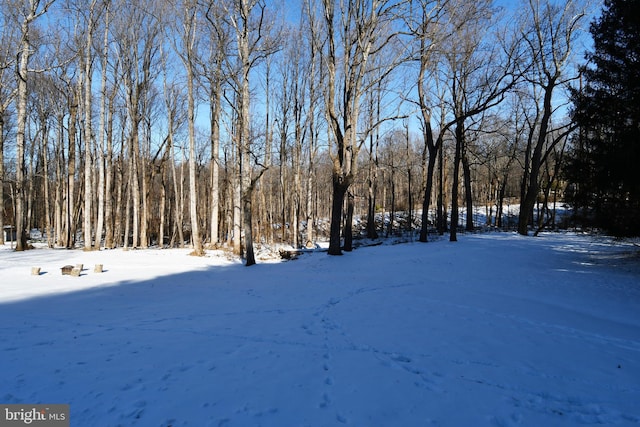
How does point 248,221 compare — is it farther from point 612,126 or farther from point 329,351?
point 612,126

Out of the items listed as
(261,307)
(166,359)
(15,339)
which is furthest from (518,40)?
(15,339)

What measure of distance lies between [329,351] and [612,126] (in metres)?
11.0

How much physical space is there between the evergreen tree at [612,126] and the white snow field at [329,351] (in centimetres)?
222

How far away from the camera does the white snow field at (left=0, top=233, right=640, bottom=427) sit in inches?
107

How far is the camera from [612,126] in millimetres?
9281

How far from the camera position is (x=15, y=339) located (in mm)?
4090

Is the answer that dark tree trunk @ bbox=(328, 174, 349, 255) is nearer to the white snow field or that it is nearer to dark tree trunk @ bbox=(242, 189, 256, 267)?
dark tree trunk @ bbox=(242, 189, 256, 267)

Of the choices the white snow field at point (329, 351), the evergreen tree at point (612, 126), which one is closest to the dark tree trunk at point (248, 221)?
the white snow field at point (329, 351)

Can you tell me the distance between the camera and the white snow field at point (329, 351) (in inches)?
107

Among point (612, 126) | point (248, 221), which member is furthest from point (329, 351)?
point (612, 126)

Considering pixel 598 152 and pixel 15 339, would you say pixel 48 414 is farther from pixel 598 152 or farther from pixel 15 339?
pixel 598 152

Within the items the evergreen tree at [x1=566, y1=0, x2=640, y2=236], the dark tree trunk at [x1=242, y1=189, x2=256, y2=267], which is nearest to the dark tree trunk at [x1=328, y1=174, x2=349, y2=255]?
the dark tree trunk at [x1=242, y1=189, x2=256, y2=267]

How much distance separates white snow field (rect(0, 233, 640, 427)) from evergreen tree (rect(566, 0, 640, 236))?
2218 mm

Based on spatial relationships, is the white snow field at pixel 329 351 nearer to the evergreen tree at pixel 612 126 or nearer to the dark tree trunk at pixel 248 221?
the evergreen tree at pixel 612 126
